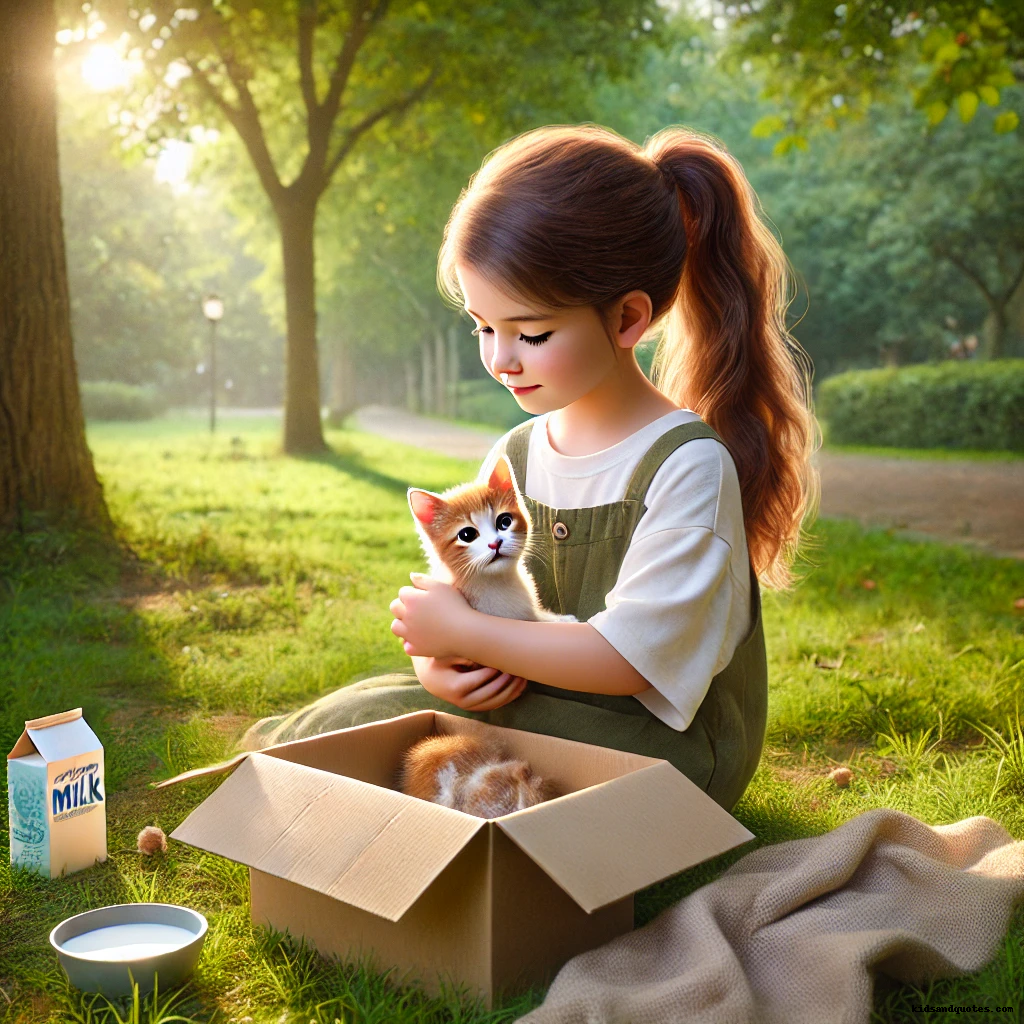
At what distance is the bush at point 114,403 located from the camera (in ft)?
105

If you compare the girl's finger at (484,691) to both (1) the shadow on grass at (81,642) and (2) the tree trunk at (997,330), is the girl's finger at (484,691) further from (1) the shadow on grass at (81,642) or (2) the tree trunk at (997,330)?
(2) the tree trunk at (997,330)

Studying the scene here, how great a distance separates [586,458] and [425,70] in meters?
12.3

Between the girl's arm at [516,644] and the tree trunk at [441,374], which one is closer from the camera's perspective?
the girl's arm at [516,644]

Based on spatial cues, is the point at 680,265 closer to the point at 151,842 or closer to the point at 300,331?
the point at 151,842

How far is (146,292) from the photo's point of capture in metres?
39.7

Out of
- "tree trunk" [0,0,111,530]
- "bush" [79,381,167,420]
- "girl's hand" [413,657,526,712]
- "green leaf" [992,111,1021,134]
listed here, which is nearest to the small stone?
"girl's hand" [413,657,526,712]

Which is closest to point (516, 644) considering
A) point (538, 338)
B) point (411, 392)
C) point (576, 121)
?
point (538, 338)

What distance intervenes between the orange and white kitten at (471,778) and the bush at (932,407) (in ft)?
52.7

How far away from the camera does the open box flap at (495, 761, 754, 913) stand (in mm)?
1837

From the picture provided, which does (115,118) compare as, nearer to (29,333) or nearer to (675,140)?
(29,333)

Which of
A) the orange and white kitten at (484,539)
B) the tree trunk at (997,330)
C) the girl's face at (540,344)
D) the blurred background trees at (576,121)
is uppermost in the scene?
the blurred background trees at (576,121)

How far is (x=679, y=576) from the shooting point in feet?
7.61

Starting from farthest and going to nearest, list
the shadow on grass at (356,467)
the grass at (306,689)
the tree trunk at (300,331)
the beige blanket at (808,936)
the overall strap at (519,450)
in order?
the tree trunk at (300,331)
the shadow on grass at (356,467)
the overall strap at (519,450)
the grass at (306,689)
the beige blanket at (808,936)

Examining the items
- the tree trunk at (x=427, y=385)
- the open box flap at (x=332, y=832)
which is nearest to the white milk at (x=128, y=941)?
the open box flap at (x=332, y=832)
